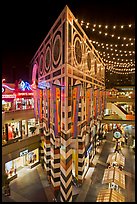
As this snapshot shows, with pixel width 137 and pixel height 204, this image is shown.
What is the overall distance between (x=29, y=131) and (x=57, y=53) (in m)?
10.5

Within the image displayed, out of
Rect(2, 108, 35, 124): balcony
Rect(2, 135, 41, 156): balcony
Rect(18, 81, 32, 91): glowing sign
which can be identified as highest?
Rect(18, 81, 32, 91): glowing sign

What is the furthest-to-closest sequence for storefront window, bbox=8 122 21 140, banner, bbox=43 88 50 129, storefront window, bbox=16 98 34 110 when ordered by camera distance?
storefront window, bbox=16 98 34 110 < storefront window, bbox=8 122 21 140 < banner, bbox=43 88 50 129

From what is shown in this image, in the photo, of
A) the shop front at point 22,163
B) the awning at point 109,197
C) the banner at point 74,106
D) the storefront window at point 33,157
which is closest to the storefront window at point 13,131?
the shop front at point 22,163

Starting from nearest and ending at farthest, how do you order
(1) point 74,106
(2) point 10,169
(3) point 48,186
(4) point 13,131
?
(1) point 74,106
(3) point 48,186
(2) point 10,169
(4) point 13,131

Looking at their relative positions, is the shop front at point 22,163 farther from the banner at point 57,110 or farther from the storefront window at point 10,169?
the banner at point 57,110

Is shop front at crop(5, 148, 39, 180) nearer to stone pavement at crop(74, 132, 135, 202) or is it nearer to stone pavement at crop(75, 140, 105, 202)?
stone pavement at crop(75, 140, 105, 202)

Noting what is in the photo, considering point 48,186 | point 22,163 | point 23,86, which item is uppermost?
point 23,86

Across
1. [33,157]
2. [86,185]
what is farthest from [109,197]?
[33,157]

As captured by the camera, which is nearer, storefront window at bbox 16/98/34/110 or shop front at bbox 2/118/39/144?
shop front at bbox 2/118/39/144

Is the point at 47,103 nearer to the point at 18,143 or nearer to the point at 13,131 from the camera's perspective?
the point at 18,143

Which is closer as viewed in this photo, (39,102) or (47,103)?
(47,103)

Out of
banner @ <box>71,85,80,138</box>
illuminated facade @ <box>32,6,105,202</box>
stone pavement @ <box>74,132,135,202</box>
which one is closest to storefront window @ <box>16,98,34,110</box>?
illuminated facade @ <box>32,6,105,202</box>

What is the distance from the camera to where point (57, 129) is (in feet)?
33.5

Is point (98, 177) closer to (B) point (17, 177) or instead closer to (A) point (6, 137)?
(B) point (17, 177)
